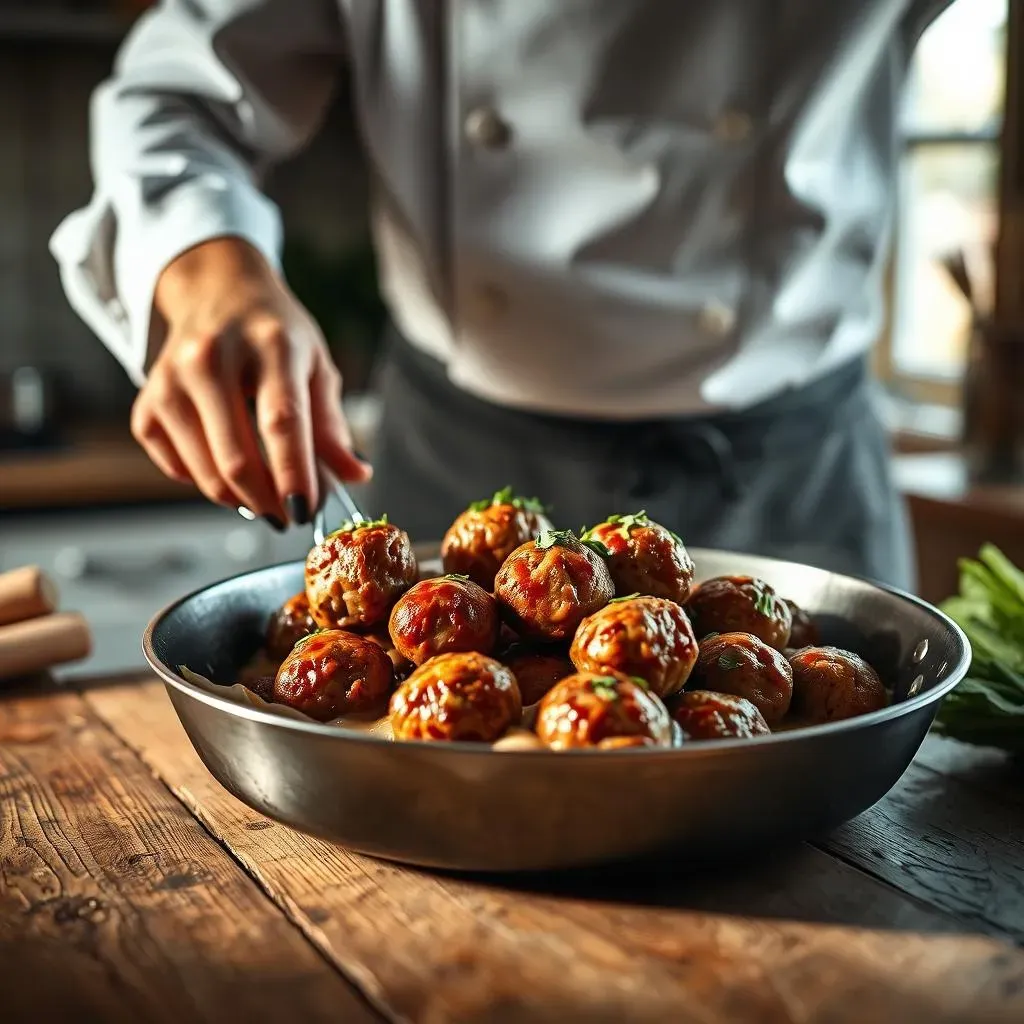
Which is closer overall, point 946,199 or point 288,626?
point 288,626

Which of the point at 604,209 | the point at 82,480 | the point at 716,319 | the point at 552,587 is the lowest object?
the point at 82,480

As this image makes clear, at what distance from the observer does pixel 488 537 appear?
36.9 inches

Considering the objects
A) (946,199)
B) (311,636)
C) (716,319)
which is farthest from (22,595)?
(946,199)

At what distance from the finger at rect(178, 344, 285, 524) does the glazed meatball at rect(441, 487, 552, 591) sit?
0.17 m

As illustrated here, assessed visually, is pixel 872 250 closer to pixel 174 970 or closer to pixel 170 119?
pixel 170 119

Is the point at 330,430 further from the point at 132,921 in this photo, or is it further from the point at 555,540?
the point at 132,921

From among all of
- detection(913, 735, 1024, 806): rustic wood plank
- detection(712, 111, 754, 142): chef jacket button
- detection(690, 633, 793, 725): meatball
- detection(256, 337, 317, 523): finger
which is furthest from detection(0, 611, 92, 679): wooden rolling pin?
detection(712, 111, 754, 142): chef jacket button

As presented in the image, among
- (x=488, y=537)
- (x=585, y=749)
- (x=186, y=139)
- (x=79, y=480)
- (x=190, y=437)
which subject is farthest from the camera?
→ (x=79, y=480)

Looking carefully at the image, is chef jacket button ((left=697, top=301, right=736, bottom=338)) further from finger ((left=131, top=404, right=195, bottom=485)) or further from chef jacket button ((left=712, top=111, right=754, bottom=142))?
finger ((left=131, top=404, right=195, bottom=485))

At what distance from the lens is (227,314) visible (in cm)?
107

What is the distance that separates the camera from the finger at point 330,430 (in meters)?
1.08

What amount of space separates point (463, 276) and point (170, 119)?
36cm

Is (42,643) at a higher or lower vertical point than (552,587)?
lower

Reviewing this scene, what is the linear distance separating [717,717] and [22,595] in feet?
2.36
